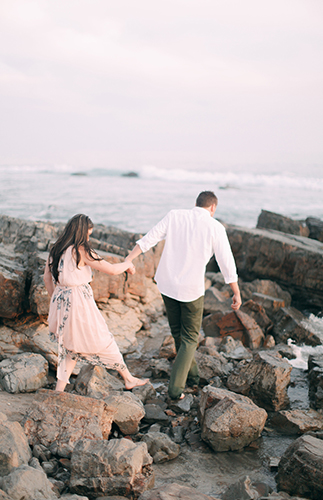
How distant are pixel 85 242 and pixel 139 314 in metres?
3.03

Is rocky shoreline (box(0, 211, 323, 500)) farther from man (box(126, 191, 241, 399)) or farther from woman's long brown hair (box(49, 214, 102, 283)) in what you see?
woman's long brown hair (box(49, 214, 102, 283))

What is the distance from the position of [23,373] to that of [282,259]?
5848 millimetres

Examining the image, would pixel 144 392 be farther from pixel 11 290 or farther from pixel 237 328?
pixel 237 328

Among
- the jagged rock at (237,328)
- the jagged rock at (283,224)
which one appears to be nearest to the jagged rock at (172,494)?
the jagged rock at (237,328)

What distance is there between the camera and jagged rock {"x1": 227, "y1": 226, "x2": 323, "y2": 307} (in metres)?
7.33

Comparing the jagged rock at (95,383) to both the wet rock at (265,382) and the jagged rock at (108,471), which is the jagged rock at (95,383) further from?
the wet rock at (265,382)

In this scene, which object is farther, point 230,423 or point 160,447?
point 230,423

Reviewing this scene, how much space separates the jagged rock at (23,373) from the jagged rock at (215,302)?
3298 millimetres

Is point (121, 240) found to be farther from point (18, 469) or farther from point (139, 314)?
point (18, 469)

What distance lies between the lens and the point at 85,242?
334cm

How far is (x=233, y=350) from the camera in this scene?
5.13m

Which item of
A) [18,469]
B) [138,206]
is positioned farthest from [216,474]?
[138,206]

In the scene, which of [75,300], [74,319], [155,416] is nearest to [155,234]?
[75,300]

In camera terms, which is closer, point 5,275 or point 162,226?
point 162,226
